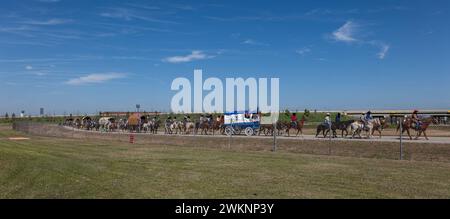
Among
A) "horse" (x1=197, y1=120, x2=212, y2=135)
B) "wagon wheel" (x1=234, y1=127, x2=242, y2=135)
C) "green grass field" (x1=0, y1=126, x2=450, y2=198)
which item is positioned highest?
"horse" (x1=197, y1=120, x2=212, y2=135)

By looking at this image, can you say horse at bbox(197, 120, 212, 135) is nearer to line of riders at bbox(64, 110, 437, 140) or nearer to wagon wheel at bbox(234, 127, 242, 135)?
line of riders at bbox(64, 110, 437, 140)

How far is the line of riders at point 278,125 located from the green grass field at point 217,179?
42.3 ft

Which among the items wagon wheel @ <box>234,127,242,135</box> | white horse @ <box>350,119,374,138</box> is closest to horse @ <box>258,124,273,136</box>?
wagon wheel @ <box>234,127,242,135</box>

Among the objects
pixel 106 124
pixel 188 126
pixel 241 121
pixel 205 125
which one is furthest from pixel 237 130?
pixel 106 124

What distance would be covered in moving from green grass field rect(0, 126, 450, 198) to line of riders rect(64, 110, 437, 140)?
12896mm

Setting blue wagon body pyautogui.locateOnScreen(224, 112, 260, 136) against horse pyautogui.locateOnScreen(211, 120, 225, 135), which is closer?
blue wagon body pyautogui.locateOnScreen(224, 112, 260, 136)

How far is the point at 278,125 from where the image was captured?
4075 cm

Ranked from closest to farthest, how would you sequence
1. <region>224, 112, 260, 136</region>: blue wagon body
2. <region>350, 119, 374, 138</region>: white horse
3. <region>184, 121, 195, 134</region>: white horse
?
<region>350, 119, 374, 138</region>: white horse, <region>224, 112, 260, 136</region>: blue wagon body, <region>184, 121, 195, 134</region>: white horse

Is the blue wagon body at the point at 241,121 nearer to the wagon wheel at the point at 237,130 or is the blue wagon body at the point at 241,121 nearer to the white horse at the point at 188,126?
the wagon wheel at the point at 237,130

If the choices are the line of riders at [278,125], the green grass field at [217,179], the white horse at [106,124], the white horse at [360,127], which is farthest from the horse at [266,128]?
the white horse at [106,124]

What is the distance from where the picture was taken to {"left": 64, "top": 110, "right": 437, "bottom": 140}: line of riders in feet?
103

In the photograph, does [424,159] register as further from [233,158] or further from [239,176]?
[239,176]

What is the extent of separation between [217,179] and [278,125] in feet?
89.5
